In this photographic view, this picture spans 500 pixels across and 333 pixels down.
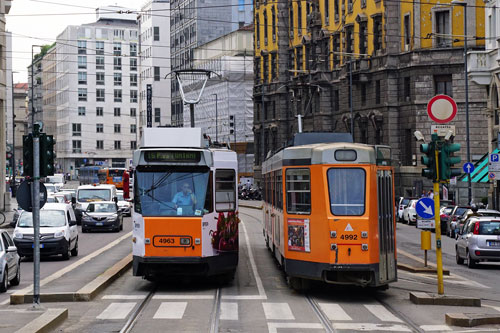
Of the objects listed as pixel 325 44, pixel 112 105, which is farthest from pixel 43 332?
pixel 112 105

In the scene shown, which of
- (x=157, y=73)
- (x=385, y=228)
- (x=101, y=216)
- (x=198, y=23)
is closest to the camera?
(x=385, y=228)

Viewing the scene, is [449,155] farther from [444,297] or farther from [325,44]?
[325,44]

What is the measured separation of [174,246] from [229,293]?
4.85 ft

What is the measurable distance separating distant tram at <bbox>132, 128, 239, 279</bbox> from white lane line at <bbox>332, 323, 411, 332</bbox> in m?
5.34

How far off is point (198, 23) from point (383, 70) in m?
56.7

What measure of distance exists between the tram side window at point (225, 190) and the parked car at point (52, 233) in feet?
32.3

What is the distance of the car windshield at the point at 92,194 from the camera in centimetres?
5119

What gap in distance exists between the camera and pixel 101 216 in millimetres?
46031

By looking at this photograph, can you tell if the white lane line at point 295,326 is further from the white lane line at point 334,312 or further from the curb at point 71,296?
the curb at point 71,296

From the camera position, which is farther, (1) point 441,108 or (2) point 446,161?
(1) point 441,108

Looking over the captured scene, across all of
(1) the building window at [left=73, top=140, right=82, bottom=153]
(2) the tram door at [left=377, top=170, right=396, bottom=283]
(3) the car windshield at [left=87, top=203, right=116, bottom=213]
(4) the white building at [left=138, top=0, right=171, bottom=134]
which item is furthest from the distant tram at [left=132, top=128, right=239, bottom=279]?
(1) the building window at [left=73, top=140, right=82, bottom=153]

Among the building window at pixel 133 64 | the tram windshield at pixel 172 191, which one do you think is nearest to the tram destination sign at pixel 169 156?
the tram windshield at pixel 172 191

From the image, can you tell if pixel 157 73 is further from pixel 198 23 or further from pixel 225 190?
pixel 225 190

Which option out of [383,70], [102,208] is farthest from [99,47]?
[102,208]
